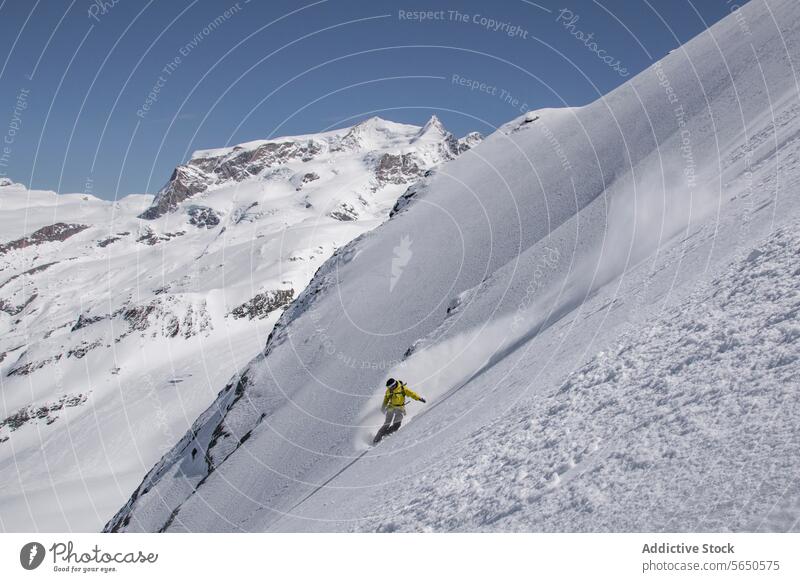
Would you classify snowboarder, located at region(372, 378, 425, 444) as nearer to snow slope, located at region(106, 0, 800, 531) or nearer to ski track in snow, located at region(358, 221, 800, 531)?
snow slope, located at region(106, 0, 800, 531)

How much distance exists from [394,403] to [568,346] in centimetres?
653

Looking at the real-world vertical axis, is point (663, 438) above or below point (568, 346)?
below

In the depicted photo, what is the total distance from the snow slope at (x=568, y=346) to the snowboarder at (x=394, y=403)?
1024mm

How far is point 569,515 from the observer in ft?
22.4

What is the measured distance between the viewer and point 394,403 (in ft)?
55.9

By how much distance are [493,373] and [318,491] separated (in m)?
6.63

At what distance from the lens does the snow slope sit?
7018mm

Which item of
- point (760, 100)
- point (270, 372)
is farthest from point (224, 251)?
point (760, 100)

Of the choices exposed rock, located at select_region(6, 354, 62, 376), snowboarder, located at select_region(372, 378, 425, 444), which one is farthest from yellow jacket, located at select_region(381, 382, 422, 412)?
exposed rock, located at select_region(6, 354, 62, 376)

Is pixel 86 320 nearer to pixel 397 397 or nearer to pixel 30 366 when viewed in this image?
pixel 30 366

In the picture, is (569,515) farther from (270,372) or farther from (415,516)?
(270,372)

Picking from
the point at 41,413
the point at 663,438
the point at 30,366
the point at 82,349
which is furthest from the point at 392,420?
the point at 30,366

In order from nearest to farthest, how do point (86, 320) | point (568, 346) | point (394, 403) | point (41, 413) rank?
point (568, 346), point (394, 403), point (41, 413), point (86, 320)
